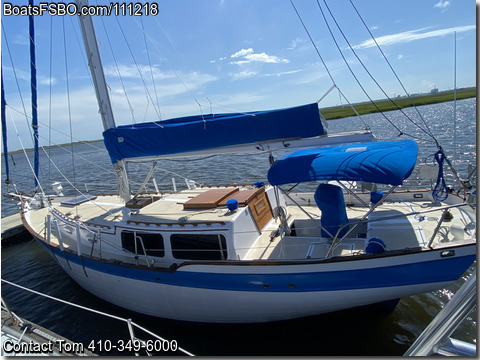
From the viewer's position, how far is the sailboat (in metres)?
5.83

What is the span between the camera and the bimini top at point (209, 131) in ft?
22.3

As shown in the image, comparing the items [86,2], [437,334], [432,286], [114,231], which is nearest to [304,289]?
[432,286]

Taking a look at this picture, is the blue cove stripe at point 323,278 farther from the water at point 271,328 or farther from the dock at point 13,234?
the dock at point 13,234

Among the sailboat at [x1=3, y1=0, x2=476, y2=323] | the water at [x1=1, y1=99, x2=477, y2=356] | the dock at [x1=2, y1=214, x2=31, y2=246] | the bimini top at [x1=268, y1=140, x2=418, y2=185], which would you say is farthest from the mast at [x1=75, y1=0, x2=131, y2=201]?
the dock at [x1=2, y1=214, x2=31, y2=246]

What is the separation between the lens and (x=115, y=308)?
8.80 m

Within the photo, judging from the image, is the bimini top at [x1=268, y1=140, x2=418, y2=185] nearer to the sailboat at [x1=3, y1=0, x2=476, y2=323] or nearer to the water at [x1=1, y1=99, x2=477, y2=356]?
the sailboat at [x1=3, y1=0, x2=476, y2=323]

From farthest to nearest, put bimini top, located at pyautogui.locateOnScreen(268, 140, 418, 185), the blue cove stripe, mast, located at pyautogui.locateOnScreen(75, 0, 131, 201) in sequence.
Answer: mast, located at pyautogui.locateOnScreen(75, 0, 131, 201)
the blue cove stripe
bimini top, located at pyautogui.locateOnScreen(268, 140, 418, 185)

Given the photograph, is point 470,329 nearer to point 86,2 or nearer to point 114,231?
point 114,231

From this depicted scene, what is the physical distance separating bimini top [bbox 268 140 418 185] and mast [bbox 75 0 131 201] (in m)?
5.00

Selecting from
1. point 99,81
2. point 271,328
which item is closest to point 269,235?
point 271,328

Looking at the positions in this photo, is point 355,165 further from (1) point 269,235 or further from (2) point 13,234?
(2) point 13,234

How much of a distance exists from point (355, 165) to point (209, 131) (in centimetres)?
351

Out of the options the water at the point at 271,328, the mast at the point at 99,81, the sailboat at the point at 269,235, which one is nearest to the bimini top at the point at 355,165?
the sailboat at the point at 269,235

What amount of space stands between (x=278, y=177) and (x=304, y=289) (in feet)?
7.90
